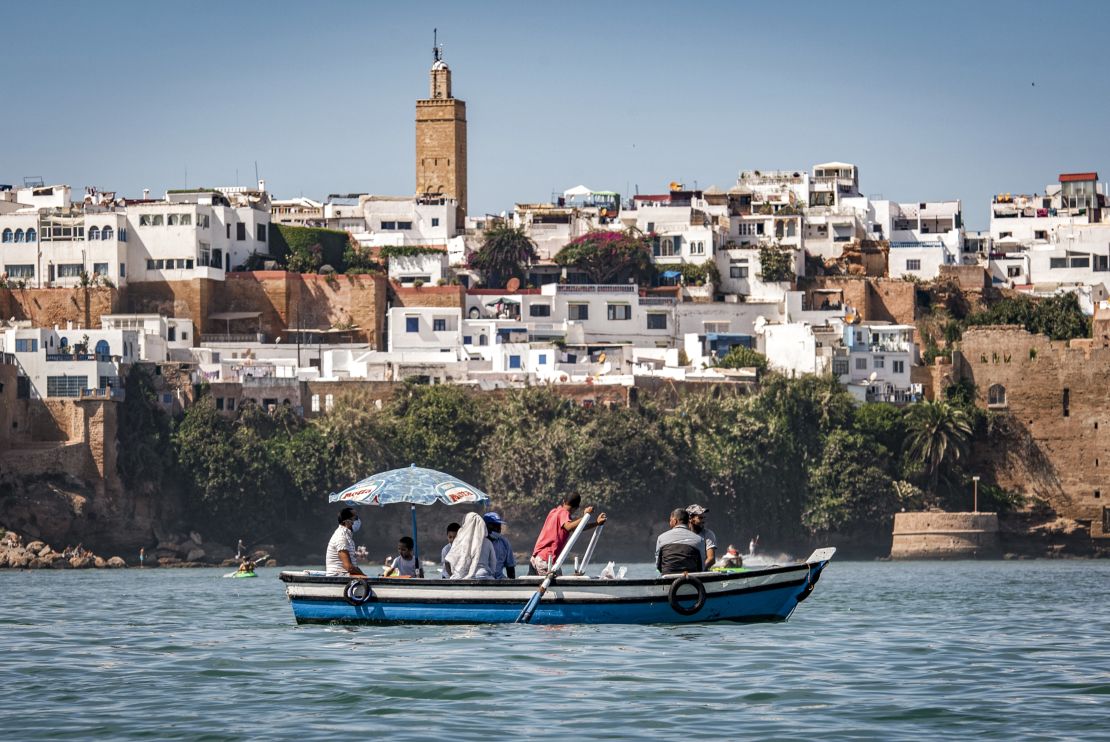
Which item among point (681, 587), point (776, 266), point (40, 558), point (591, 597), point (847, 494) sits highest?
point (776, 266)

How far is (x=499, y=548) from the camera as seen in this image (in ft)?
90.8

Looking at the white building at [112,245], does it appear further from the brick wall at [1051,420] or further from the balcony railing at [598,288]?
the brick wall at [1051,420]

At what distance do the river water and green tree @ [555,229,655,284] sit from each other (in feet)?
194

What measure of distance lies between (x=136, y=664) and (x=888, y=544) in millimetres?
54024

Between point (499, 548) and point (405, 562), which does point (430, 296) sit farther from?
point (499, 548)

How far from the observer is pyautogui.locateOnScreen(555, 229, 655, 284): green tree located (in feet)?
301

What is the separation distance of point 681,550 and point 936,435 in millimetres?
53142

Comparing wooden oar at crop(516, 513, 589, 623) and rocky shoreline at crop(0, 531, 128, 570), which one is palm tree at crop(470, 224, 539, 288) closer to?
rocky shoreline at crop(0, 531, 128, 570)

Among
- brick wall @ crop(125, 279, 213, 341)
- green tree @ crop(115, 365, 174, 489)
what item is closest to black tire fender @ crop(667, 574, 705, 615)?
green tree @ crop(115, 365, 174, 489)

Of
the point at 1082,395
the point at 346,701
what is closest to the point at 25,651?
the point at 346,701

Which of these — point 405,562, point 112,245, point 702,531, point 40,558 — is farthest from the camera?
point 112,245

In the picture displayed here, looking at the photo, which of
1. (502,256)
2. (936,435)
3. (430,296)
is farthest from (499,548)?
(502,256)

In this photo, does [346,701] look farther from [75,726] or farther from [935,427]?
[935,427]

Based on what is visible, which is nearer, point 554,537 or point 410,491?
point 554,537
